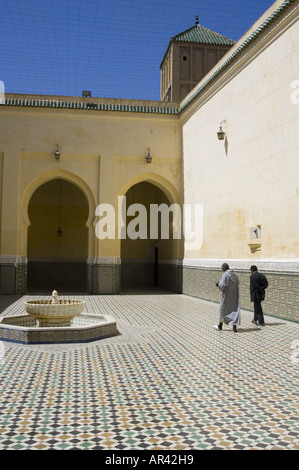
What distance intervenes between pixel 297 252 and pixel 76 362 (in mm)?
3667

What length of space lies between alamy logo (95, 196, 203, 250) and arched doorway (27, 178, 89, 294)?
158 cm

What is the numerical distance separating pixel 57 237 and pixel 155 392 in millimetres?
11415

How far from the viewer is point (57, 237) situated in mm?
14133

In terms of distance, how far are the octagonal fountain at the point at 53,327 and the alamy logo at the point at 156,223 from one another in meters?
4.90

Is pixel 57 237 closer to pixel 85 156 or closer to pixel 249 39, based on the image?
pixel 85 156

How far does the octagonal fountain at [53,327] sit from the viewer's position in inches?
190

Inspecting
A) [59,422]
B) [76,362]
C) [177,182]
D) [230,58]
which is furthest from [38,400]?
[177,182]

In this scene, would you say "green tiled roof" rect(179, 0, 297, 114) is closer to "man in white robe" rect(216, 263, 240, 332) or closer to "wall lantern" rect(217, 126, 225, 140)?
"wall lantern" rect(217, 126, 225, 140)

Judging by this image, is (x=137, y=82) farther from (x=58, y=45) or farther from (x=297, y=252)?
(x=297, y=252)

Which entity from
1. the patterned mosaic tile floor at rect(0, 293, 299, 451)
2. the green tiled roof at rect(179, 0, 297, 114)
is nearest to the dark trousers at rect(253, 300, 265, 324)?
the patterned mosaic tile floor at rect(0, 293, 299, 451)

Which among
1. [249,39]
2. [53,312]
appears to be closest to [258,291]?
[53,312]

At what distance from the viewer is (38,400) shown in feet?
9.62

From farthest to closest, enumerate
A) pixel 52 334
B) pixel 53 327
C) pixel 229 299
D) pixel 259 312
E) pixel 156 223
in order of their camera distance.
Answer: pixel 156 223
pixel 259 312
pixel 229 299
pixel 53 327
pixel 52 334

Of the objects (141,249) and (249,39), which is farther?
(141,249)
